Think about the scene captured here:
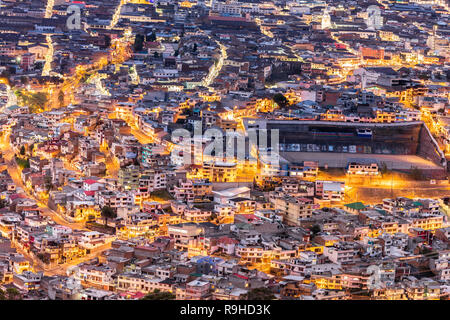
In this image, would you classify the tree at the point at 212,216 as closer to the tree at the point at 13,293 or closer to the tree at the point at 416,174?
the tree at the point at 13,293

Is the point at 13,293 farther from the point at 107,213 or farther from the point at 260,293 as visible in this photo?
the point at 107,213

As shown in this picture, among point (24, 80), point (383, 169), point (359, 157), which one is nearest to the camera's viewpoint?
point (383, 169)

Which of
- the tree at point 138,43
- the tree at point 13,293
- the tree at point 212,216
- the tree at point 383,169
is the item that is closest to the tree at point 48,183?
the tree at point 212,216

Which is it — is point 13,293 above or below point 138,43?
below

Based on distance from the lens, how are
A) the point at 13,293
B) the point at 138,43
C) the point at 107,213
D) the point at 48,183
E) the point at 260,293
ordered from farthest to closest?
the point at 138,43, the point at 48,183, the point at 107,213, the point at 13,293, the point at 260,293

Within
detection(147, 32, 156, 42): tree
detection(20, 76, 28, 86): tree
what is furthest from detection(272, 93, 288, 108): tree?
detection(147, 32, 156, 42): tree

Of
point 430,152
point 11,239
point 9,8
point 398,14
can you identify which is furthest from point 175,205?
point 398,14

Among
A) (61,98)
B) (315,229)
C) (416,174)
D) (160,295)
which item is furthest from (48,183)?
(61,98)

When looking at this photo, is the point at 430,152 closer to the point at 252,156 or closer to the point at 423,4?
the point at 252,156
